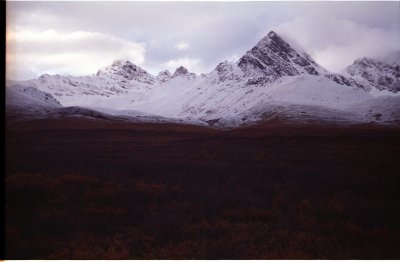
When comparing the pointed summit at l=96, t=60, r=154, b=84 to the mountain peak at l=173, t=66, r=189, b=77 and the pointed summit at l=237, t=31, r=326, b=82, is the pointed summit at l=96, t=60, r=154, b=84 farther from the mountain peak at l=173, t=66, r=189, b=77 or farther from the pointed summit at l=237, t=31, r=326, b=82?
the pointed summit at l=237, t=31, r=326, b=82

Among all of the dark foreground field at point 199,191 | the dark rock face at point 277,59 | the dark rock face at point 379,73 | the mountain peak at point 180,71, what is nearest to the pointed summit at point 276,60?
the dark rock face at point 277,59

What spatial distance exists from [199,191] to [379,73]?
5.07m

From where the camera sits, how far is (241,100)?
1130 cm

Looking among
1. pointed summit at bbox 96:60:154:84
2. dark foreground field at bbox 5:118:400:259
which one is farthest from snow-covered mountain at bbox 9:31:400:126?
dark foreground field at bbox 5:118:400:259

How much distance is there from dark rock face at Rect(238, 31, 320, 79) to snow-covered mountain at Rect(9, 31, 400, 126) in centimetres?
3

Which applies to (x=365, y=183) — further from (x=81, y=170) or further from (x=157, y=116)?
(x=81, y=170)

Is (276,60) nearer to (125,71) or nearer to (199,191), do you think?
(125,71)

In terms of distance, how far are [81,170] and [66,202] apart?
83cm

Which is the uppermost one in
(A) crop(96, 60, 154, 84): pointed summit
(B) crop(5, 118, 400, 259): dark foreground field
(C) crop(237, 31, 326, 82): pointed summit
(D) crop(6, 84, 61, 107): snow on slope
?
(C) crop(237, 31, 326, 82): pointed summit

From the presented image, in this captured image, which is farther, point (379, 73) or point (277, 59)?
point (277, 59)

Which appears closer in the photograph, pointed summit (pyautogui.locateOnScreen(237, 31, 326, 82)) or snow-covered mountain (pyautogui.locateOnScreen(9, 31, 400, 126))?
snow-covered mountain (pyautogui.locateOnScreen(9, 31, 400, 126))

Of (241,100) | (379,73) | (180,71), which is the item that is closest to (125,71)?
(180,71)

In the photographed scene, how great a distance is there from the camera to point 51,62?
909cm

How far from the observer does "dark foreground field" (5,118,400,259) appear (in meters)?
7.65
